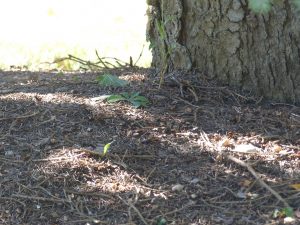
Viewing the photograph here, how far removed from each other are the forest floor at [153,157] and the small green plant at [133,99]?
0.04m

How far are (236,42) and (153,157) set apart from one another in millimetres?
1078

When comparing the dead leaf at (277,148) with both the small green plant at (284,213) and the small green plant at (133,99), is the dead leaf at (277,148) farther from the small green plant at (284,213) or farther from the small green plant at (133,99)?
the small green plant at (133,99)

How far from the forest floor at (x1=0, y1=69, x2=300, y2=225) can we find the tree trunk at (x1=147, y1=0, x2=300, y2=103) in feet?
0.37

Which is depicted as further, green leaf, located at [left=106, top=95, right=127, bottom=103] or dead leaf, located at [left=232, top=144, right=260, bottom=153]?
green leaf, located at [left=106, top=95, right=127, bottom=103]

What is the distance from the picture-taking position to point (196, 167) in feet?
10.0

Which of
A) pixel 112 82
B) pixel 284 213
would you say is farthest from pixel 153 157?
pixel 112 82

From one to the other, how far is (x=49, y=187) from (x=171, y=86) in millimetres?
1227

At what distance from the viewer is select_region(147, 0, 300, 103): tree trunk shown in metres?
3.68

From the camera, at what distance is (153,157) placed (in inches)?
124

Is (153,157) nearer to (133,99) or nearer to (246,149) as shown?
(246,149)

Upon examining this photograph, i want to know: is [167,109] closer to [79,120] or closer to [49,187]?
[79,120]

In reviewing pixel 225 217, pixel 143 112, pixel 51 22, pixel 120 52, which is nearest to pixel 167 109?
pixel 143 112

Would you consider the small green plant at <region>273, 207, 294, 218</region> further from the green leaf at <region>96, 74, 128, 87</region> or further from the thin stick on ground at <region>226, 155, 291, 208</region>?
the green leaf at <region>96, 74, 128, 87</region>

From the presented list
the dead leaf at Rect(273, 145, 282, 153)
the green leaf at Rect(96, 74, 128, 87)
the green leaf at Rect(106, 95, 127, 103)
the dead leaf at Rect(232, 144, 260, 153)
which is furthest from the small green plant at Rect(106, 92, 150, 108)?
the dead leaf at Rect(273, 145, 282, 153)
